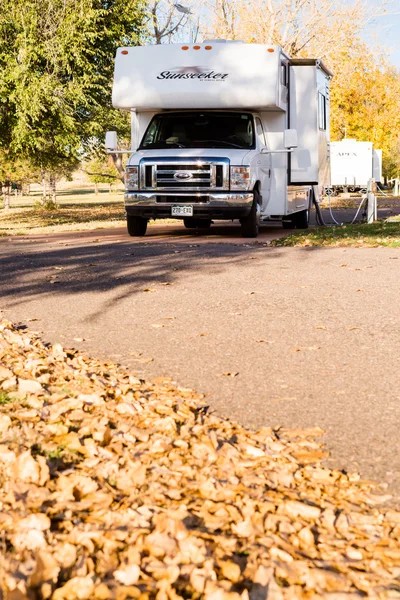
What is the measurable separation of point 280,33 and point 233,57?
2069 cm

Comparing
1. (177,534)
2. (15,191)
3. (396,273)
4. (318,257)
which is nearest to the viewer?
(177,534)

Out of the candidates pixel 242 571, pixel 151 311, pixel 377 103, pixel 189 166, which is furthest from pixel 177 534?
pixel 377 103

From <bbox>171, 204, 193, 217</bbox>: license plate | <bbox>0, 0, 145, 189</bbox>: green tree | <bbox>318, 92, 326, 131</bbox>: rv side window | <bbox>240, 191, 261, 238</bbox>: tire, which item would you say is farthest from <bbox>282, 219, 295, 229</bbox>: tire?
<bbox>0, 0, 145, 189</bbox>: green tree

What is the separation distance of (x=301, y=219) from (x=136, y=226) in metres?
4.51

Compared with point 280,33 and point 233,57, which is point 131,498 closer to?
point 233,57

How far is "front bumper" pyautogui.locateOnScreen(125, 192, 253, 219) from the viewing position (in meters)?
14.9

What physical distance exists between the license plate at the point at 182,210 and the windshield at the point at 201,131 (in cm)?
109

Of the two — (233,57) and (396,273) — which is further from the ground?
(233,57)

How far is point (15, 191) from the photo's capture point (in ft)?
337

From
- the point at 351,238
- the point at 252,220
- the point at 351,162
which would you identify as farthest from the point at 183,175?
the point at 351,162

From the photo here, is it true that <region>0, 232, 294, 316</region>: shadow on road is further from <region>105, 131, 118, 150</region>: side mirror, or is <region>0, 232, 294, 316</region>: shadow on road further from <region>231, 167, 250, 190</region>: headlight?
<region>105, 131, 118, 150</region>: side mirror

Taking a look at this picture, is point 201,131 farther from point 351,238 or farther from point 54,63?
point 54,63

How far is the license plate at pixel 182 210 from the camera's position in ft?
49.4

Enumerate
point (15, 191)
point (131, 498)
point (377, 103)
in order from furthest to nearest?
1. point (15, 191)
2. point (377, 103)
3. point (131, 498)
